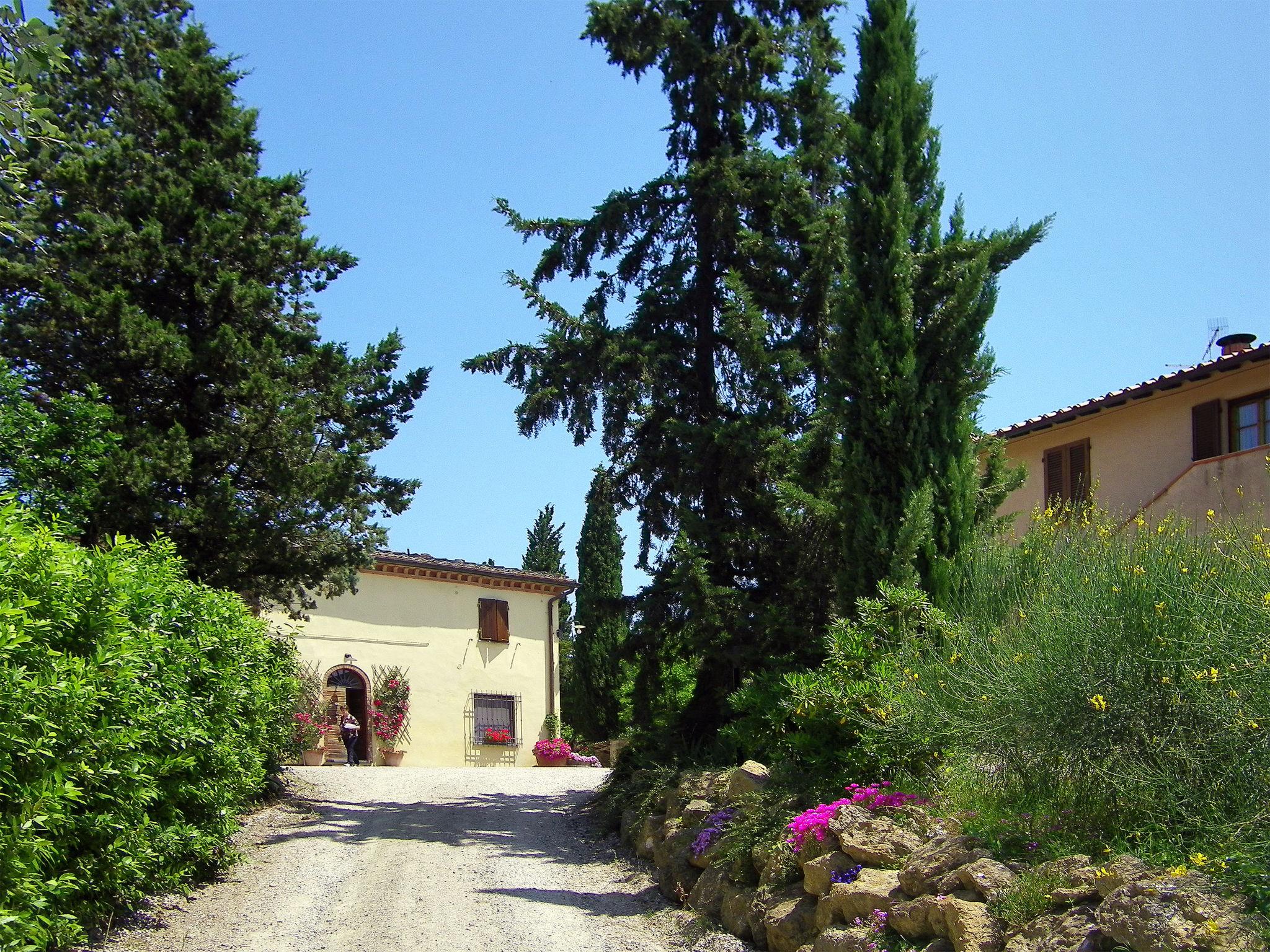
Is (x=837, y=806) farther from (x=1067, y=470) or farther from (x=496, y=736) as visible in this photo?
(x=496, y=736)

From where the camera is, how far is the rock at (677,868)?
1075 cm

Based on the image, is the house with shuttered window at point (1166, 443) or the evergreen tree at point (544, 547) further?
the evergreen tree at point (544, 547)

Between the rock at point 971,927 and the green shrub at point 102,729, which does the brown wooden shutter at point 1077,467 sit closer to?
the rock at point 971,927

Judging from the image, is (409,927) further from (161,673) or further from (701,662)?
(701,662)

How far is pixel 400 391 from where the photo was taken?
56.2 ft

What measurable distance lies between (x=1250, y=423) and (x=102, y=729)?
16824mm

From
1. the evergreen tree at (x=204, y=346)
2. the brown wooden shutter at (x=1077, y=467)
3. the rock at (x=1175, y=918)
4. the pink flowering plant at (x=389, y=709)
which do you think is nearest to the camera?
the rock at (x=1175, y=918)

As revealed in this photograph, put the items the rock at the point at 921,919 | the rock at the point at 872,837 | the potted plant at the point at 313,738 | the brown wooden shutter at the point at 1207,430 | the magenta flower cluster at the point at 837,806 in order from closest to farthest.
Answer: the rock at the point at 921,919 < the rock at the point at 872,837 < the magenta flower cluster at the point at 837,806 < the brown wooden shutter at the point at 1207,430 < the potted plant at the point at 313,738

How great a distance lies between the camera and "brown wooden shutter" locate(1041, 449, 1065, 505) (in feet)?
69.9

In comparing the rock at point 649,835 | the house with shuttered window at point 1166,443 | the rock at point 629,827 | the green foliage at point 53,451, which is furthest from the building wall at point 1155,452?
the green foliage at point 53,451

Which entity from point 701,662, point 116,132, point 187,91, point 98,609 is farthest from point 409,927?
point 116,132

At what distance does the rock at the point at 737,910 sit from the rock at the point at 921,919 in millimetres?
2169

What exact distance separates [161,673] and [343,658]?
73.1ft

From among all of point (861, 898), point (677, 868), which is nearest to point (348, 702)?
point (677, 868)
